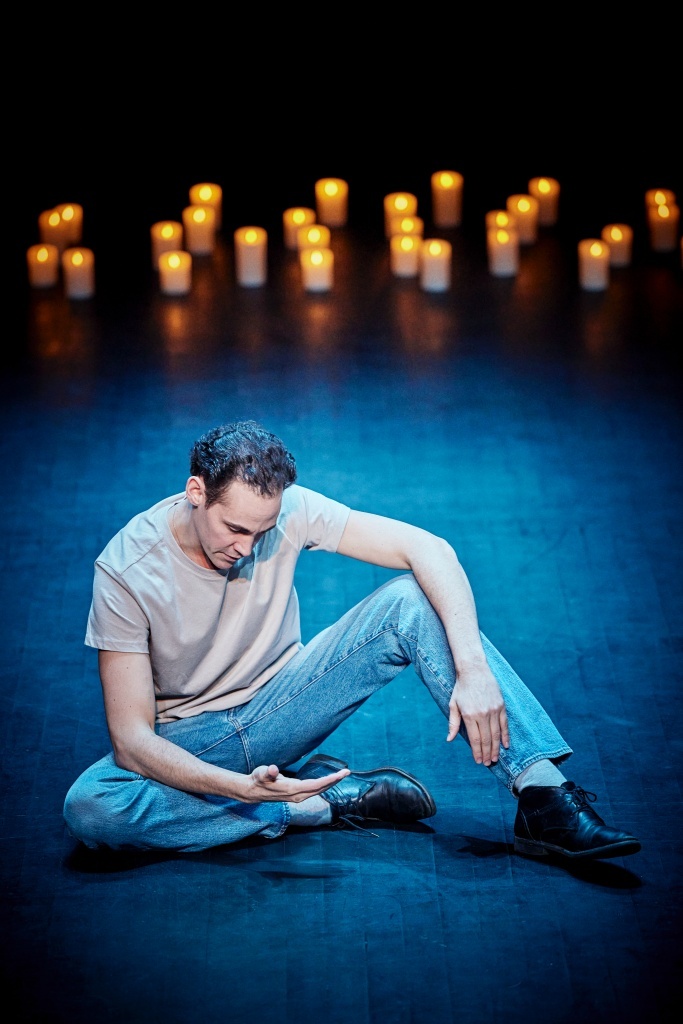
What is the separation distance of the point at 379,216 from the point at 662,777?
8.07 ft

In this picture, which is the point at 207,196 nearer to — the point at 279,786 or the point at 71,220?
the point at 71,220

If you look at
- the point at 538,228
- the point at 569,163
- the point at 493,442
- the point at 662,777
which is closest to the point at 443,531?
the point at 493,442

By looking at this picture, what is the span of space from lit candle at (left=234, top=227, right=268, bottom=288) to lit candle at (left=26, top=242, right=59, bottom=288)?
51 cm

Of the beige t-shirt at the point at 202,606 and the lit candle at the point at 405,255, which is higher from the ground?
the lit candle at the point at 405,255

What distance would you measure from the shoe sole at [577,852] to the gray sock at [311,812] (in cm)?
29

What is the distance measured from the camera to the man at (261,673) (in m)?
1.93

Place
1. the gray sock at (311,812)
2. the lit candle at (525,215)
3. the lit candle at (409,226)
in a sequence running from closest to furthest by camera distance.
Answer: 1. the gray sock at (311,812)
2. the lit candle at (409,226)
3. the lit candle at (525,215)

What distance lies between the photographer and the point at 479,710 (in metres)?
1.91

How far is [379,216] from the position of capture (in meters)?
4.25

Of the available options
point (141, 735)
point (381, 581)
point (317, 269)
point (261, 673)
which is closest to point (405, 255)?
point (317, 269)

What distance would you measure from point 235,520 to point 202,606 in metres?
0.17

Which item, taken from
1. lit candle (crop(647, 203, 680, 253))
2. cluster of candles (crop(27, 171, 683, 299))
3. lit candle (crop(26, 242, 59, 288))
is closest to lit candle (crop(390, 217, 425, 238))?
cluster of candles (crop(27, 171, 683, 299))

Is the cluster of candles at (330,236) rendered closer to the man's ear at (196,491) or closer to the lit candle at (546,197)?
the lit candle at (546,197)

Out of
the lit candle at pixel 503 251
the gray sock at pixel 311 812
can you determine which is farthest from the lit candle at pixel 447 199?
the gray sock at pixel 311 812
